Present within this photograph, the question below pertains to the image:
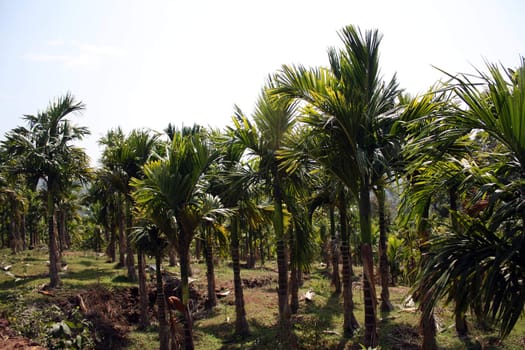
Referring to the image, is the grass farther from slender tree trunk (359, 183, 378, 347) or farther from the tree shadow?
slender tree trunk (359, 183, 378, 347)

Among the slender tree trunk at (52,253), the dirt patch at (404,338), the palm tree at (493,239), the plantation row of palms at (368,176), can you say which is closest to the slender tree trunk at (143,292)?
the plantation row of palms at (368,176)

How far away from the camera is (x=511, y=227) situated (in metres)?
4.88

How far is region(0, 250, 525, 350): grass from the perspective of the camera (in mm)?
12945

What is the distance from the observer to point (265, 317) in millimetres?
17984

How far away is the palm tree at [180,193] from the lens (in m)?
9.37

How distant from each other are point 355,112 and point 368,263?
2426 millimetres

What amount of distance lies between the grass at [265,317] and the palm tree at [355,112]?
10.8 feet

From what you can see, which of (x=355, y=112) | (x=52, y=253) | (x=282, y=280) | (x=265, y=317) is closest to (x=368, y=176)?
(x=355, y=112)

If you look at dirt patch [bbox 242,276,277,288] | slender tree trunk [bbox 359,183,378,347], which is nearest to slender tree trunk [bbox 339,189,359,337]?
slender tree trunk [bbox 359,183,378,347]

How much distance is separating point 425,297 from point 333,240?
48.8 feet

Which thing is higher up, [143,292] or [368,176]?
[368,176]

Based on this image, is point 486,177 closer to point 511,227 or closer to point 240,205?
point 511,227

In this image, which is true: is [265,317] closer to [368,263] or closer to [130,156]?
[130,156]

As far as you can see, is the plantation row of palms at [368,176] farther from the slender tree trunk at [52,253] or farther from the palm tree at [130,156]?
Answer: the slender tree trunk at [52,253]
